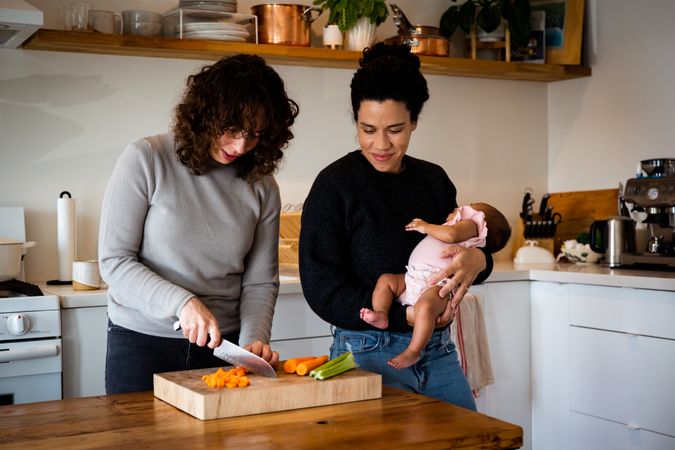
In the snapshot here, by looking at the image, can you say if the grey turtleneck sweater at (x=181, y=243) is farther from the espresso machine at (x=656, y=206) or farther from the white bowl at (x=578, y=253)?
the white bowl at (x=578, y=253)

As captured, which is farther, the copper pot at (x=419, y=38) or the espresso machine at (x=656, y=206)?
the copper pot at (x=419, y=38)

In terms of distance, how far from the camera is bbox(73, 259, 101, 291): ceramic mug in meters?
2.83

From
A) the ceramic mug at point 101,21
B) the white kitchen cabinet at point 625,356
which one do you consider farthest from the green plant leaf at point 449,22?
the ceramic mug at point 101,21

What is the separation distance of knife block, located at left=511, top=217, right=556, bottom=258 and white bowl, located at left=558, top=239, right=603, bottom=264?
129 millimetres

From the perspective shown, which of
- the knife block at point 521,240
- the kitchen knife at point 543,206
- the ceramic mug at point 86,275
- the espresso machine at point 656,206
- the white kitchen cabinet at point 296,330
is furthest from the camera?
the kitchen knife at point 543,206

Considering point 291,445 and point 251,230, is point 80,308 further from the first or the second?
point 291,445

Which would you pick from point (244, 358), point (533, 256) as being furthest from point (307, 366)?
point (533, 256)

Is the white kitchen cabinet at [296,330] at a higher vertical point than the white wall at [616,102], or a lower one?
lower

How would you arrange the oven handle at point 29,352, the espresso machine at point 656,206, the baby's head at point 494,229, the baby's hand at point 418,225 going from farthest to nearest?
the espresso machine at point 656,206, the oven handle at point 29,352, the baby's head at point 494,229, the baby's hand at point 418,225

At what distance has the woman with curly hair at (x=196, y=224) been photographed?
181cm

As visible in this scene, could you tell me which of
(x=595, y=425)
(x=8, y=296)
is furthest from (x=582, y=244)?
(x=8, y=296)

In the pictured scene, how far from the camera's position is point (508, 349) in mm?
3438

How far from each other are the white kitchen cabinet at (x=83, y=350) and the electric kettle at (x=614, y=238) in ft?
6.56

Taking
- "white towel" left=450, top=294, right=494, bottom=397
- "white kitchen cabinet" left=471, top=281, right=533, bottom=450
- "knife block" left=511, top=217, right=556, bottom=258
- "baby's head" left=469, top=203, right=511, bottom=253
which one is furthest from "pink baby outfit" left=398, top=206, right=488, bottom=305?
"knife block" left=511, top=217, right=556, bottom=258
